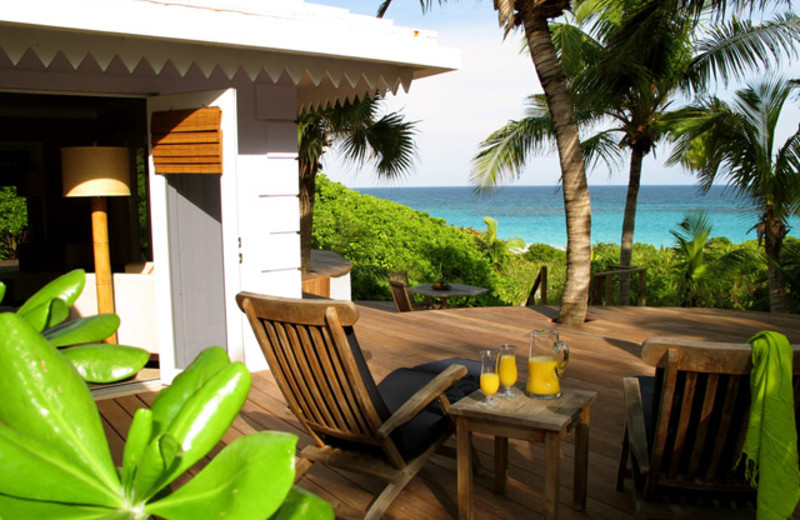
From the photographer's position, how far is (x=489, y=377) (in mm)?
2680

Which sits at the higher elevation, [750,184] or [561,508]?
[750,184]

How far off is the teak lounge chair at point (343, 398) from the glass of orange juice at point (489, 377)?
14 centimetres

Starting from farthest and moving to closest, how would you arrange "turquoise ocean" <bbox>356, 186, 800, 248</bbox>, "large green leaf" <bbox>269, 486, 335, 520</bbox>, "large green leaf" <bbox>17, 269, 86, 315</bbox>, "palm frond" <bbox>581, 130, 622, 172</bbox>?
"turquoise ocean" <bbox>356, 186, 800, 248</bbox> → "palm frond" <bbox>581, 130, 622, 172</bbox> → "large green leaf" <bbox>17, 269, 86, 315</bbox> → "large green leaf" <bbox>269, 486, 335, 520</bbox>

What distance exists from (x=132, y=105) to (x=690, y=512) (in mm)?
6113

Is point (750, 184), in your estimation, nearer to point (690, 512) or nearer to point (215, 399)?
point (690, 512)

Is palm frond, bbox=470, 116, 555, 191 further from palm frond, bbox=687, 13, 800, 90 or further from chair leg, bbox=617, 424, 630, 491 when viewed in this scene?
chair leg, bbox=617, 424, 630, 491

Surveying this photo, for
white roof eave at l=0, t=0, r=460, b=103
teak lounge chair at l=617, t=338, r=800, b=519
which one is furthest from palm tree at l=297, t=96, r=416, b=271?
teak lounge chair at l=617, t=338, r=800, b=519

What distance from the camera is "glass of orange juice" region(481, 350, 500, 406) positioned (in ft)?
8.81

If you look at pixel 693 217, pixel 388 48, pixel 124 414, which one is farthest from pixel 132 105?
pixel 693 217

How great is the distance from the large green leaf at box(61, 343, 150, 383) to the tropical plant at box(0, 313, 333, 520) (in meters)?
0.11

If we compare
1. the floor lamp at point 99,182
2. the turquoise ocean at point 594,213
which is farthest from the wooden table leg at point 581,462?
the turquoise ocean at point 594,213

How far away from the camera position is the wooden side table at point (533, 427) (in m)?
2.51

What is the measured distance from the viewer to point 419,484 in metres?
3.14

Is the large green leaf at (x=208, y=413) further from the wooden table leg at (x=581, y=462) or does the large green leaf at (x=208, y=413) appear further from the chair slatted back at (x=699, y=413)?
the wooden table leg at (x=581, y=462)
